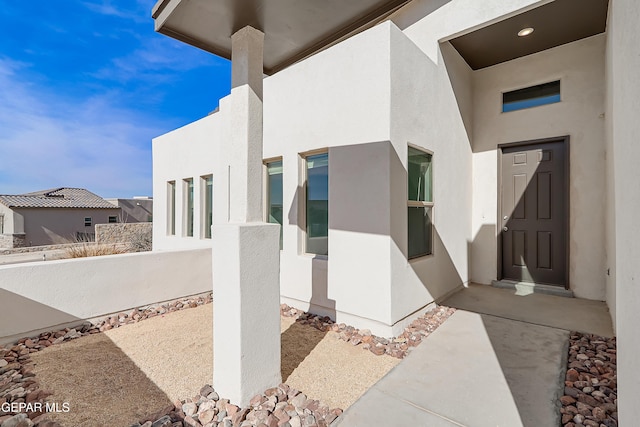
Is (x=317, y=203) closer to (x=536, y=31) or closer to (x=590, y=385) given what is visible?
(x=590, y=385)

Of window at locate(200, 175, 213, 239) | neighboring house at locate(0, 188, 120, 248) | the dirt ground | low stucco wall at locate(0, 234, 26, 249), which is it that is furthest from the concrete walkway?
low stucco wall at locate(0, 234, 26, 249)

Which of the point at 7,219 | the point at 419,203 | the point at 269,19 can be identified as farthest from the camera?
the point at 7,219

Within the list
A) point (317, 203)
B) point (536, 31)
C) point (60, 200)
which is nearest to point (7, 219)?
point (60, 200)

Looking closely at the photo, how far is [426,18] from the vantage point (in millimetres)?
4770

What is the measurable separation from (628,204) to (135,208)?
30.9m

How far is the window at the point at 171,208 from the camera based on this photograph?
7816 millimetres

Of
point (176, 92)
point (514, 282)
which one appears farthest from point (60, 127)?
point (514, 282)

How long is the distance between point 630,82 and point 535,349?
2.88m

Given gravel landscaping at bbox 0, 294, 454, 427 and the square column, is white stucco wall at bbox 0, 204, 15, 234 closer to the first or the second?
gravel landscaping at bbox 0, 294, 454, 427

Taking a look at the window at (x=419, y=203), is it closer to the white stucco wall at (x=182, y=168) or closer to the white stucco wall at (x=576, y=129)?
the white stucco wall at (x=576, y=129)

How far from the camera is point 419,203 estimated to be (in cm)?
396

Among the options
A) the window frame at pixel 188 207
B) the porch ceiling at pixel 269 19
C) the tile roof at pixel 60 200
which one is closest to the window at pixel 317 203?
the porch ceiling at pixel 269 19

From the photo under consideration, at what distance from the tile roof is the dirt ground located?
2581 centimetres

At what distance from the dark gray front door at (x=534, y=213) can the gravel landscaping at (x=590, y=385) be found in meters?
1.97
